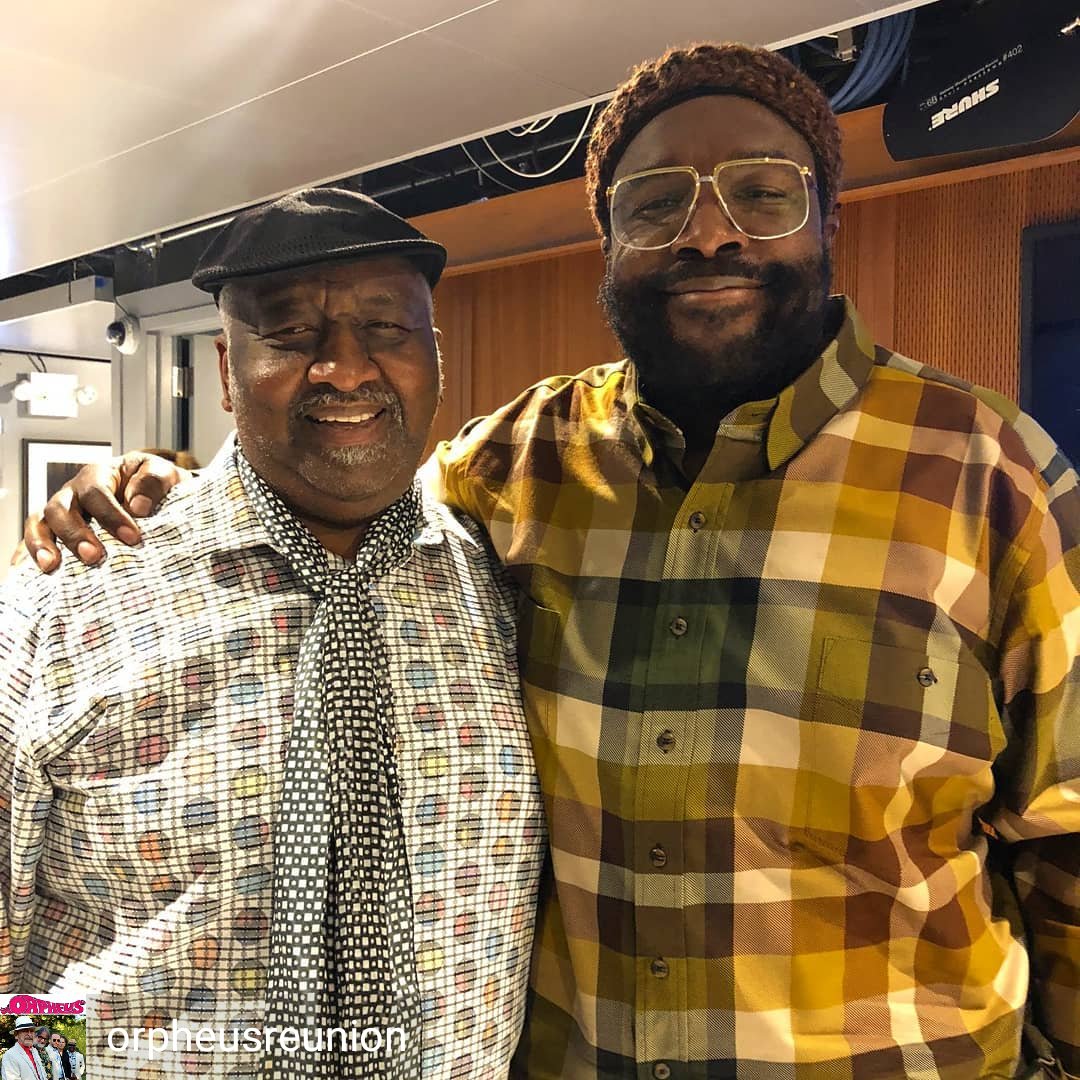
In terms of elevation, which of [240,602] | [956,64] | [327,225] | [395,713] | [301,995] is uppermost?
[956,64]

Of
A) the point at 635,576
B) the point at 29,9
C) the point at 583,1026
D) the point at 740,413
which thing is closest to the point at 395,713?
the point at 635,576

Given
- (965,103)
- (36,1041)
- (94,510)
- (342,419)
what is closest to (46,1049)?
(36,1041)

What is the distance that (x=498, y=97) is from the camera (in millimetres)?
2439

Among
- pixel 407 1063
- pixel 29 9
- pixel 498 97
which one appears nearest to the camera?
pixel 407 1063

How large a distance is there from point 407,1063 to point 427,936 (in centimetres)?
13

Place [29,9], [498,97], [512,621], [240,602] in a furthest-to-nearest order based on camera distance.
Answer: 1. [498,97]
2. [29,9]
3. [512,621]
4. [240,602]

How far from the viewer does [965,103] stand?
2057 mm

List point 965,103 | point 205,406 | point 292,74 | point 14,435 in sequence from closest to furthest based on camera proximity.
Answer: point 965,103, point 292,74, point 205,406, point 14,435

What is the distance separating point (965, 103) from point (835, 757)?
145cm

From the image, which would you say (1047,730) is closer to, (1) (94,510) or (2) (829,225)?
(2) (829,225)

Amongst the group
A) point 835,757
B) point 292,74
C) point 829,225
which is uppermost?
point 292,74

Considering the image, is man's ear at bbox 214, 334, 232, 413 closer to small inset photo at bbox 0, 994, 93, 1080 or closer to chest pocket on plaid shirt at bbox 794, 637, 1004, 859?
small inset photo at bbox 0, 994, 93, 1080

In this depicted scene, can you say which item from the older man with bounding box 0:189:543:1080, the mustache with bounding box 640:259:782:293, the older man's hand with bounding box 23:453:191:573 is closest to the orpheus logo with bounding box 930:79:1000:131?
the mustache with bounding box 640:259:782:293

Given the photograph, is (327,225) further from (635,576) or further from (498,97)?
(498,97)
